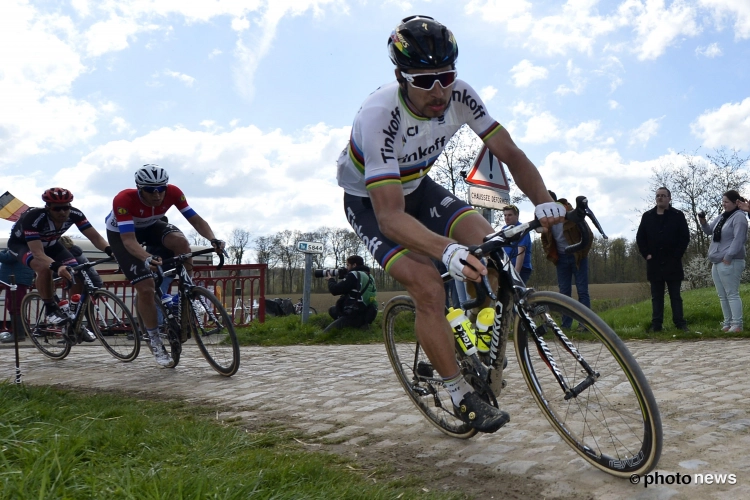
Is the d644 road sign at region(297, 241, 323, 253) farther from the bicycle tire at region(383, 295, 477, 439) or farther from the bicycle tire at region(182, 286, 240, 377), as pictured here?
the bicycle tire at region(383, 295, 477, 439)

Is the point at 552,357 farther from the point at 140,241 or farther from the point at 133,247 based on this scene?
the point at 140,241

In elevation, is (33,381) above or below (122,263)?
below

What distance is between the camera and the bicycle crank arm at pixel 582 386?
2.94 metres

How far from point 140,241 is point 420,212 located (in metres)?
4.38

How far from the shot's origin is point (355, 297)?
10.8 m

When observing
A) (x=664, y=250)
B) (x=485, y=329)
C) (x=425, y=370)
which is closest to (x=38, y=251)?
(x=425, y=370)

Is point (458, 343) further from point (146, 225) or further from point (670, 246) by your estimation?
point (670, 246)

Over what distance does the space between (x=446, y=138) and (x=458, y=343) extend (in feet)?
4.15

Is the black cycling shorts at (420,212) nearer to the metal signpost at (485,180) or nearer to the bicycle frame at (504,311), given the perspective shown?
the bicycle frame at (504,311)

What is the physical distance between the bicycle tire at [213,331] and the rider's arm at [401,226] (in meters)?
3.33

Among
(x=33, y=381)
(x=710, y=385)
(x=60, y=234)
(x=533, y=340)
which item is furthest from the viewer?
(x=60, y=234)

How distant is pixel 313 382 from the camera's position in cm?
604

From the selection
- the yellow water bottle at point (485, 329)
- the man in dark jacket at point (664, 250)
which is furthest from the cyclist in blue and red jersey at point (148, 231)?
the man in dark jacket at point (664, 250)

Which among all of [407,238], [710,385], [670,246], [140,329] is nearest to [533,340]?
[407,238]
